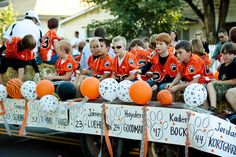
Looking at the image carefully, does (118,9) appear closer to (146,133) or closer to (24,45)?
(24,45)

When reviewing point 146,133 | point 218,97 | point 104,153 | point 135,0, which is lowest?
point 104,153

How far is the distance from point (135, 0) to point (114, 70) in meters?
12.2

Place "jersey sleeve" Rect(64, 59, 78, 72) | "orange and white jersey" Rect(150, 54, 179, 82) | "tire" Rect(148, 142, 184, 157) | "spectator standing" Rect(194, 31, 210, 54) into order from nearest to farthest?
"tire" Rect(148, 142, 184, 157), "orange and white jersey" Rect(150, 54, 179, 82), "jersey sleeve" Rect(64, 59, 78, 72), "spectator standing" Rect(194, 31, 210, 54)

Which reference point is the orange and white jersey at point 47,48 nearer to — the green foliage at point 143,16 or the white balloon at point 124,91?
the white balloon at point 124,91

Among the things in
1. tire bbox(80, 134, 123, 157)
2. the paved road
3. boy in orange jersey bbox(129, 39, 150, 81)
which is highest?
boy in orange jersey bbox(129, 39, 150, 81)

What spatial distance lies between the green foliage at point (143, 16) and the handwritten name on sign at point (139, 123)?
12136 millimetres

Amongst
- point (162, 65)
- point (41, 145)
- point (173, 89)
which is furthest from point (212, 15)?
point (173, 89)

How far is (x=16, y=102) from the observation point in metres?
7.68

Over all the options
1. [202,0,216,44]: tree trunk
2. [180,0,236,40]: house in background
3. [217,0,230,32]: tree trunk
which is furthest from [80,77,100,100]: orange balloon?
[180,0,236,40]: house in background

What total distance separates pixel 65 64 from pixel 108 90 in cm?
192

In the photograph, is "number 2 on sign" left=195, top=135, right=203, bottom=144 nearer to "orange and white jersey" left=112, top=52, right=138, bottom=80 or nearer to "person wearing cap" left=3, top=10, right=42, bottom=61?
"orange and white jersey" left=112, top=52, right=138, bottom=80

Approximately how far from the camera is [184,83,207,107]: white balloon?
5.73m

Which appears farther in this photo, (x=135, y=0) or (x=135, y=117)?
(x=135, y=0)

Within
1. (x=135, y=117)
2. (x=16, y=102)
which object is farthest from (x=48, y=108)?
(x=135, y=117)
